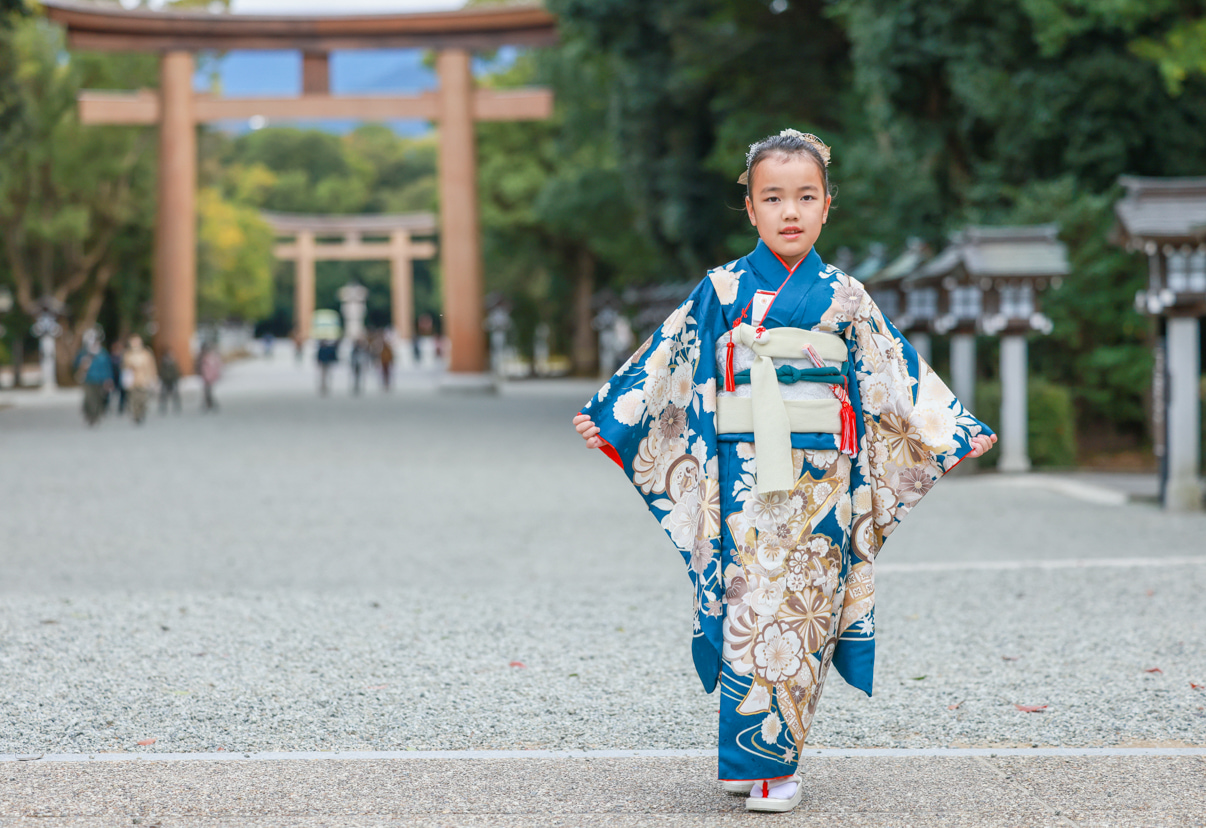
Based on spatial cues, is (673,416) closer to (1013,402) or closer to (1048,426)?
(1013,402)

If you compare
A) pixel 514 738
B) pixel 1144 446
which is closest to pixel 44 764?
pixel 514 738

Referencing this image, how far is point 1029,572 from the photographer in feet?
24.3

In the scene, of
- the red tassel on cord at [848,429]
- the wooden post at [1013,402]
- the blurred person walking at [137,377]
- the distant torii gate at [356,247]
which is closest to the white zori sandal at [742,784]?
the red tassel on cord at [848,429]

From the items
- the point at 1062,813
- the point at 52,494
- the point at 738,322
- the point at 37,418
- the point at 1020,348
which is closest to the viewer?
→ the point at 1062,813

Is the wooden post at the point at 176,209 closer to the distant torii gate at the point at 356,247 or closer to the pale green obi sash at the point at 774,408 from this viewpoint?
the pale green obi sash at the point at 774,408

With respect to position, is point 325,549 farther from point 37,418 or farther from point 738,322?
point 37,418

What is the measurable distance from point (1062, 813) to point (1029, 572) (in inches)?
174

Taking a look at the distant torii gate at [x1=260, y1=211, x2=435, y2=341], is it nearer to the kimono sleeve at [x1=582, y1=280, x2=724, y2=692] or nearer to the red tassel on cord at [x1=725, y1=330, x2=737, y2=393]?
the kimono sleeve at [x1=582, y1=280, x2=724, y2=692]

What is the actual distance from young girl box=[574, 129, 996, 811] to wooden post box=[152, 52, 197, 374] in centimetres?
2938

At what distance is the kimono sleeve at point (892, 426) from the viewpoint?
3.48 metres

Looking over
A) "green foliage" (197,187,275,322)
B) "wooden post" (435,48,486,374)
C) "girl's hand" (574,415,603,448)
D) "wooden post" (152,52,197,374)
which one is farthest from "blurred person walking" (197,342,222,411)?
"girl's hand" (574,415,603,448)

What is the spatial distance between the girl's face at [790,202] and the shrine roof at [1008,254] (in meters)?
10.9

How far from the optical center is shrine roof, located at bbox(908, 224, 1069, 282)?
45.4 feet

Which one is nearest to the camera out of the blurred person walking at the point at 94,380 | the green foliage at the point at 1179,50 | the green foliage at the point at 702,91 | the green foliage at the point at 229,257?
the green foliage at the point at 1179,50
